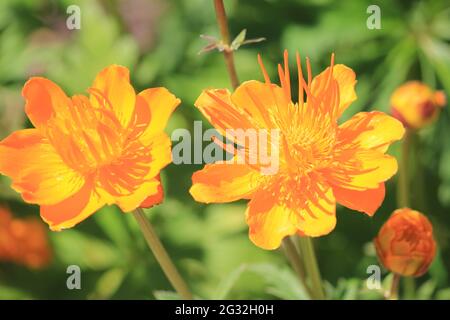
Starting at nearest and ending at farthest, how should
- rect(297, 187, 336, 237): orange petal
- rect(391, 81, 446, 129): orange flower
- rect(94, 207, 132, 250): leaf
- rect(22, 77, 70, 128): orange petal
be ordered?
rect(297, 187, 336, 237): orange petal
rect(22, 77, 70, 128): orange petal
rect(391, 81, 446, 129): orange flower
rect(94, 207, 132, 250): leaf

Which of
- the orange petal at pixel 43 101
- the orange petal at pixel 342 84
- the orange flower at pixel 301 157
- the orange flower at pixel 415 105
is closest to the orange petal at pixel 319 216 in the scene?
the orange flower at pixel 301 157

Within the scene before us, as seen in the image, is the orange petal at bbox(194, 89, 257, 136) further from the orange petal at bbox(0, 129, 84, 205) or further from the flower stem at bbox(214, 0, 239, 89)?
the orange petal at bbox(0, 129, 84, 205)

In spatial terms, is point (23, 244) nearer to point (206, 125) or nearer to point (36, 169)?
point (206, 125)

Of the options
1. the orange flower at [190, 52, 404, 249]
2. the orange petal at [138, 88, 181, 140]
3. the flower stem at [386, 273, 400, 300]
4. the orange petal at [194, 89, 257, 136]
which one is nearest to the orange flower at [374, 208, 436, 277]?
the flower stem at [386, 273, 400, 300]

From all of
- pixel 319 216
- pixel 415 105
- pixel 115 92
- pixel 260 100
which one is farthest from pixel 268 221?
pixel 415 105

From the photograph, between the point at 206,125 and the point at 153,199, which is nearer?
the point at 153,199

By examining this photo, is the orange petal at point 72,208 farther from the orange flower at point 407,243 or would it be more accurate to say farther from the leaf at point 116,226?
the leaf at point 116,226
